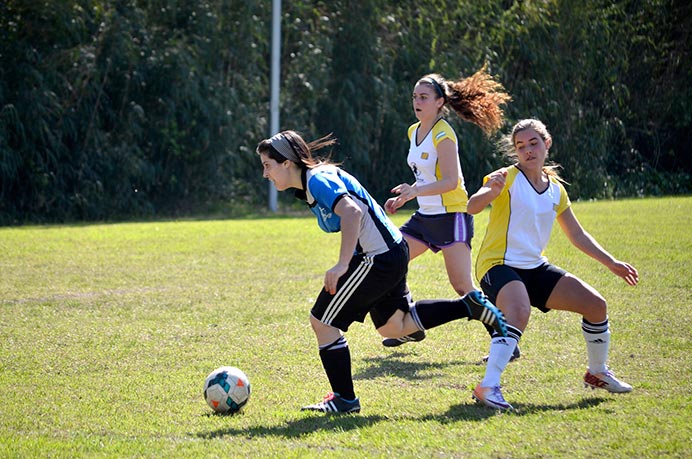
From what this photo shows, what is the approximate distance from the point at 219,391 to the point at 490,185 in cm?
188

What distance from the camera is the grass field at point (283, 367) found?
14.7ft

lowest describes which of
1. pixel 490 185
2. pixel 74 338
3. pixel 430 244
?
pixel 74 338

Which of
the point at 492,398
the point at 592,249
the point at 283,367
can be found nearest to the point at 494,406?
the point at 492,398

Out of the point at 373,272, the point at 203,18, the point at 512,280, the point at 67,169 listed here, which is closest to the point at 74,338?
the point at 373,272

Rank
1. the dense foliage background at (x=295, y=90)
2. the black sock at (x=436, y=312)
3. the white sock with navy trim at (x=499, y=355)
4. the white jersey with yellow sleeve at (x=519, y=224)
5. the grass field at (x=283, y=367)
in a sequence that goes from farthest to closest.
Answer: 1. the dense foliage background at (x=295, y=90)
2. the white jersey with yellow sleeve at (x=519, y=224)
3. the black sock at (x=436, y=312)
4. the white sock with navy trim at (x=499, y=355)
5. the grass field at (x=283, y=367)

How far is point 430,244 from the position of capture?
23.1 feet

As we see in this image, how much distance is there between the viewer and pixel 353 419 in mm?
4906

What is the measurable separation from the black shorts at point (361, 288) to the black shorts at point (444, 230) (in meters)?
1.65

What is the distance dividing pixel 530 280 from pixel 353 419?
138 centimetres

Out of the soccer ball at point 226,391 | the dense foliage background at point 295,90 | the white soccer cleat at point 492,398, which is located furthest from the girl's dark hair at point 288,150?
the dense foliage background at point 295,90

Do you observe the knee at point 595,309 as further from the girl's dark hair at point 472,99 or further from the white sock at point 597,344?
the girl's dark hair at point 472,99

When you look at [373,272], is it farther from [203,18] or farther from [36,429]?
[203,18]

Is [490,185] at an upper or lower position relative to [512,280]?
upper

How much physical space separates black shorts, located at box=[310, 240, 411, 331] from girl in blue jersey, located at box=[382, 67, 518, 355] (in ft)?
5.24
